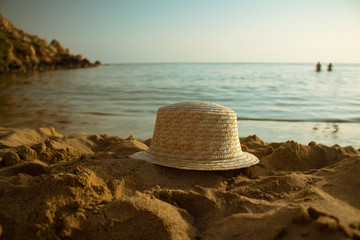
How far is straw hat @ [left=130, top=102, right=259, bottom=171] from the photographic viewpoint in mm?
2107

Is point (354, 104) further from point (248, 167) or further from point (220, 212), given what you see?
point (220, 212)

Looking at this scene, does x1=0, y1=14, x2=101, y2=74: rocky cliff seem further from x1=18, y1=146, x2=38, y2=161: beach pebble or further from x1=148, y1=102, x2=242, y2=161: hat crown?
x1=148, y1=102, x2=242, y2=161: hat crown

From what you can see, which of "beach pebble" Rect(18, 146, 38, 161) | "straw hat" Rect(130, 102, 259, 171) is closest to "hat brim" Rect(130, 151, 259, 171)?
"straw hat" Rect(130, 102, 259, 171)

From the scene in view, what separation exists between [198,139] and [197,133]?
0.05m

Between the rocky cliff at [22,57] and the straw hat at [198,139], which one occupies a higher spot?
the rocky cliff at [22,57]

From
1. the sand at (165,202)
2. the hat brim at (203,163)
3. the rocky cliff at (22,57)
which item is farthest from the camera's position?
the rocky cliff at (22,57)

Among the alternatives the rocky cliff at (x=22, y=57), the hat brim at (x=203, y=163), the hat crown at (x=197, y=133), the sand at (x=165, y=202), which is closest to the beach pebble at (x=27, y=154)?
the sand at (x=165, y=202)

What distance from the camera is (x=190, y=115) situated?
2152mm

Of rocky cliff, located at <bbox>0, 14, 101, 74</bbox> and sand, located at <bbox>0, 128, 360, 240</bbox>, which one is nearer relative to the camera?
sand, located at <bbox>0, 128, 360, 240</bbox>

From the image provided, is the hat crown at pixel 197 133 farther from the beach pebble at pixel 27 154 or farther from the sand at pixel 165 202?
the beach pebble at pixel 27 154

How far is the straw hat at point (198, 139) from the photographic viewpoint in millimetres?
2107

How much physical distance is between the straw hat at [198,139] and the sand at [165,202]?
0.09 meters

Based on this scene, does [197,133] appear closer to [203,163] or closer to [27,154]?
[203,163]

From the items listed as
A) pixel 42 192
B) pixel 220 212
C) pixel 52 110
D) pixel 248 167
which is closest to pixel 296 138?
pixel 248 167
